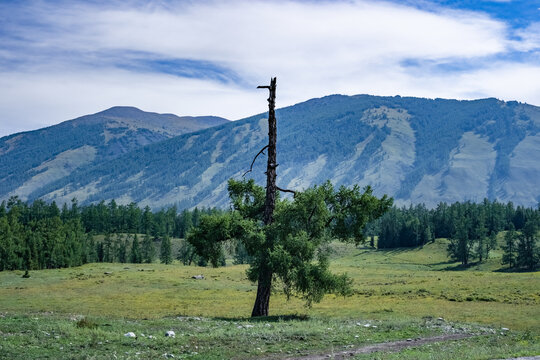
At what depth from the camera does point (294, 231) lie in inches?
1337

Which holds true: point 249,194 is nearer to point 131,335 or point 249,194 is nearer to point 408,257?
point 131,335

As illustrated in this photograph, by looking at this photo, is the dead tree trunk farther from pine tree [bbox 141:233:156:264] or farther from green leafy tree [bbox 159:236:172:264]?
pine tree [bbox 141:233:156:264]

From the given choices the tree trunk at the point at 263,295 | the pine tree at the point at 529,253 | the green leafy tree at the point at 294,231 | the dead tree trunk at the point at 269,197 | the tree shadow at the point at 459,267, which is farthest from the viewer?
the tree shadow at the point at 459,267

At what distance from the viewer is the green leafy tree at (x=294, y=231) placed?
32500mm

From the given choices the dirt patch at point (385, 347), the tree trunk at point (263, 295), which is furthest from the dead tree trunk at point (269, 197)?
the dirt patch at point (385, 347)

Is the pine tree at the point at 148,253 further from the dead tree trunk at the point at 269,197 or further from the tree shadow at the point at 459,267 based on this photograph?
the dead tree trunk at the point at 269,197

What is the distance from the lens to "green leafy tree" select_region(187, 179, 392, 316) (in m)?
32.5

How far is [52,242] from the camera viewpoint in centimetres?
12681

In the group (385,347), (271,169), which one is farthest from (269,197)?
(385,347)

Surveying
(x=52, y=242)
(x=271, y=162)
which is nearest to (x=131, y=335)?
(x=271, y=162)

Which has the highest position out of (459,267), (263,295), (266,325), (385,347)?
(263,295)

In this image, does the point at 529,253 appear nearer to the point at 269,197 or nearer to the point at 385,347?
the point at 269,197

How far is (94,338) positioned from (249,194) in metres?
19.1

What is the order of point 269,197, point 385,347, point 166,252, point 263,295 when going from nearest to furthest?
point 385,347 → point 263,295 → point 269,197 → point 166,252
